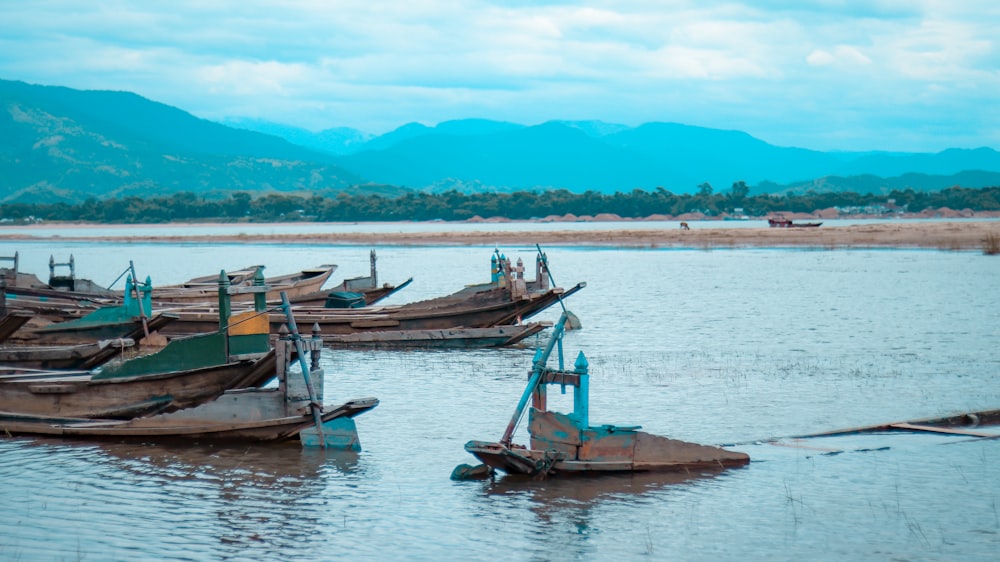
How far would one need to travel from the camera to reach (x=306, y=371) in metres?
13.1

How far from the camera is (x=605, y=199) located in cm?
15362

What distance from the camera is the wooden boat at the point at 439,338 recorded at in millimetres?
23625

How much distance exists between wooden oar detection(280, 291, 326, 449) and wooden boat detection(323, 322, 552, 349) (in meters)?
10.0

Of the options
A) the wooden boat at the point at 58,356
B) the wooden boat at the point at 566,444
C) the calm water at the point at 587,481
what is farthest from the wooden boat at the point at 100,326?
the wooden boat at the point at 566,444

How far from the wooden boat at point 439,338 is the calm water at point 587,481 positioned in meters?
0.38

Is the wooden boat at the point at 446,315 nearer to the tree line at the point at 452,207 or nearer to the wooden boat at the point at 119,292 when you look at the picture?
the wooden boat at the point at 119,292

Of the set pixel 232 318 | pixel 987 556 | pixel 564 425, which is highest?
pixel 232 318

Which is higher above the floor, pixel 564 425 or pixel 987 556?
pixel 564 425

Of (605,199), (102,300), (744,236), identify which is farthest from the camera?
(605,199)

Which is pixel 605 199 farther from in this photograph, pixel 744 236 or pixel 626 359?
pixel 626 359

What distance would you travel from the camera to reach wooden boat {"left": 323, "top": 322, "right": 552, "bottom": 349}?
930 inches

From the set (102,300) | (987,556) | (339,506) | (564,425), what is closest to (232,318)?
(339,506)

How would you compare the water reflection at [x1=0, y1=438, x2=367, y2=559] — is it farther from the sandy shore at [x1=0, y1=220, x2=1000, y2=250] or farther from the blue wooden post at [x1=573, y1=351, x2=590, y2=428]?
the sandy shore at [x1=0, y1=220, x2=1000, y2=250]

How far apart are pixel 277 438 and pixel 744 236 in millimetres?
72722
